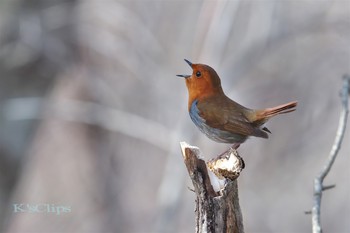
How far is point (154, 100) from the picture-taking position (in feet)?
25.2

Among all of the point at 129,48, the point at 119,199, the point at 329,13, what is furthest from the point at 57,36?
the point at 329,13

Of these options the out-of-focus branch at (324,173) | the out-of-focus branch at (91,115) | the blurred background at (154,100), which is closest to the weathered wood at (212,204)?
the out-of-focus branch at (324,173)

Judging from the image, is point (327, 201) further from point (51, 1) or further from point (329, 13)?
point (51, 1)

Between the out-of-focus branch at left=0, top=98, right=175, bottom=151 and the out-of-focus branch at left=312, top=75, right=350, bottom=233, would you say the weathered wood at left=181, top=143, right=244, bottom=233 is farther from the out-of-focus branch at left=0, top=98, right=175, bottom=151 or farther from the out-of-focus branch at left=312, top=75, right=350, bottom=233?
the out-of-focus branch at left=0, top=98, right=175, bottom=151

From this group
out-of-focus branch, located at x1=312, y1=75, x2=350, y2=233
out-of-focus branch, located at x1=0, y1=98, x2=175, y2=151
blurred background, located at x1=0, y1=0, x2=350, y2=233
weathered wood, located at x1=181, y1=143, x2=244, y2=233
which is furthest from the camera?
out-of-focus branch, located at x1=0, y1=98, x2=175, y2=151

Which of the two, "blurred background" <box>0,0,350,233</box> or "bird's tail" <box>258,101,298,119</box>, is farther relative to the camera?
"blurred background" <box>0,0,350,233</box>

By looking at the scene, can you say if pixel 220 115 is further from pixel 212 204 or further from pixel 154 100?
pixel 154 100

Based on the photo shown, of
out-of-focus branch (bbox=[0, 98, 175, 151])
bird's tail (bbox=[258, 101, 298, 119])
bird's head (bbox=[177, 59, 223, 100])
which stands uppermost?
out-of-focus branch (bbox=[0, 98, 175, 151])

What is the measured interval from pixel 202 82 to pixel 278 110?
17.0 inches

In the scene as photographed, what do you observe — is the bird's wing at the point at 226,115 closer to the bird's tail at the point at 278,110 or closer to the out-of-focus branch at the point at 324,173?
the bird's tail at the point at 278,110

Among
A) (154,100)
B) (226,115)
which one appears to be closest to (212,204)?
(226,115)

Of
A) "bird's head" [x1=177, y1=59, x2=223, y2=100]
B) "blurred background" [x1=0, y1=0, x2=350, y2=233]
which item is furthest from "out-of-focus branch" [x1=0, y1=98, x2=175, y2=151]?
"bird's head" [x1=177, y1=59, x2=223, y2=100]

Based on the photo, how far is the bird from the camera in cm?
345

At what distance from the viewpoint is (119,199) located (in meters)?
7.96
